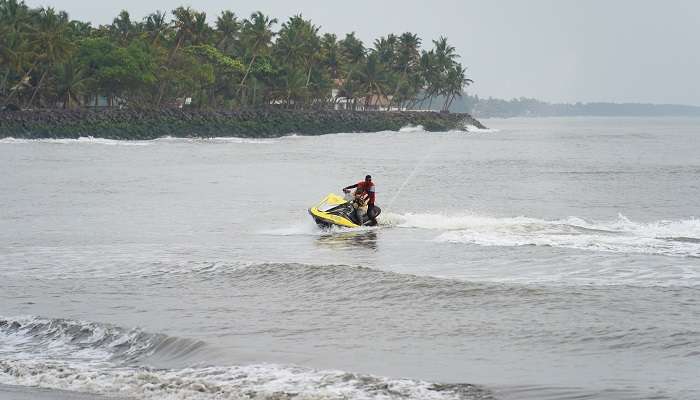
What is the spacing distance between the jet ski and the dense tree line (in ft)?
209

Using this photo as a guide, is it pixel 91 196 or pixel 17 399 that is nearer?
pixel 17 399

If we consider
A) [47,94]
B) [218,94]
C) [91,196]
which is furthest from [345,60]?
[91,196]

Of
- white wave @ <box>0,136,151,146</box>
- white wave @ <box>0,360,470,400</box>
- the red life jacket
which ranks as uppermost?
the red life jacket

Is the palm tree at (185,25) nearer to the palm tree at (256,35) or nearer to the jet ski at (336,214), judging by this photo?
the palm tree at (256,35)

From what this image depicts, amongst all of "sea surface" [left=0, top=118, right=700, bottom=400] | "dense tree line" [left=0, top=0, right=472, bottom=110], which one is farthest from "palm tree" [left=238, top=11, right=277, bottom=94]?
"sea surface" [left=0, top=118, right=700, bottom=400]

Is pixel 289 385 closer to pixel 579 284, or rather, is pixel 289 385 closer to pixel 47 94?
pixel 579 284

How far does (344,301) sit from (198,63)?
91521 mm

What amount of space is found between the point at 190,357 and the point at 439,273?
7368 millimetres

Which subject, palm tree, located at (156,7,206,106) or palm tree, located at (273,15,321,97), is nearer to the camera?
palm tree, located at (156,7,206,106)

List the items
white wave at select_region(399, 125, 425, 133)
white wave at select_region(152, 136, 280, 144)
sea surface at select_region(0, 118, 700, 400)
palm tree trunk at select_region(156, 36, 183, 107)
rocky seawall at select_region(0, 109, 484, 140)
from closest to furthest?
sea surface at select_region(0, 118, 700, 400) → rocky seawall at select_region(0, 109, 484, 140) → white wave at select_region(152, 136, 280, 144) → palm tree trunk at select_region(156, 36, 183, 107) → white wave at select_region(399, 125, 425, 133)

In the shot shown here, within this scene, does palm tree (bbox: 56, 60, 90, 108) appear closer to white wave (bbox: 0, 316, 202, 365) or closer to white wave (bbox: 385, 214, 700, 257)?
white wave (bbox: 385, 214, 700, 257)

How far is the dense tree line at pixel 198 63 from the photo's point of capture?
285 ft

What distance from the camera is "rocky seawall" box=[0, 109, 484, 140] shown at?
8425 cm

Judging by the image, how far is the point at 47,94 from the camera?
9269cm
